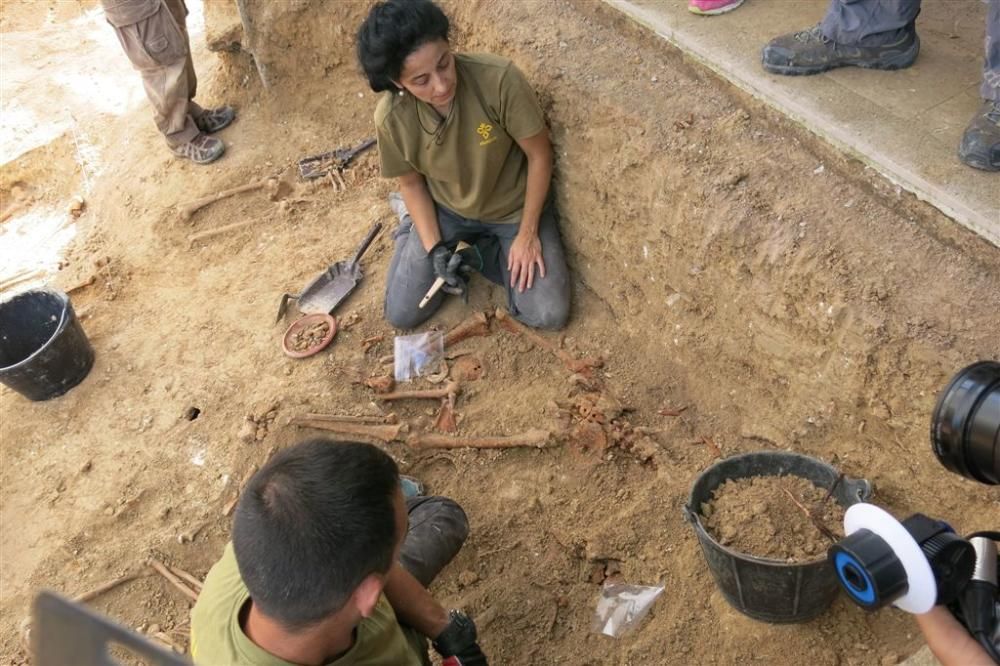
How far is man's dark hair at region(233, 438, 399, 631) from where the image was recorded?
1.79 metres

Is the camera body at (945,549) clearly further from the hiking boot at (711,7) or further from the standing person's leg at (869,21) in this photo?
the hiking boot at (711,7)

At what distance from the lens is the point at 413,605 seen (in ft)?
8.36

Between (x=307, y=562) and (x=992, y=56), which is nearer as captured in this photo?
(x=307, y=562)

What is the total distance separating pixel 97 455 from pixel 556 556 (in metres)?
2.45

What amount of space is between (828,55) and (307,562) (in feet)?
10.0

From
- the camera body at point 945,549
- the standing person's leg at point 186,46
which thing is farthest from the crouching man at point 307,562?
the standing person's leg at point 186,46

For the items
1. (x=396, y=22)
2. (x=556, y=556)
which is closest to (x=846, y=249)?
(x=556, y=556)

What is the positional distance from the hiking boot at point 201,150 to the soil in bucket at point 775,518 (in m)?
4.56

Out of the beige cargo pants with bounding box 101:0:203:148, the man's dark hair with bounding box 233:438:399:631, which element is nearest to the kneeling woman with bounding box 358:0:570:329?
the man's dark hair with bounding box 233:438:399:631

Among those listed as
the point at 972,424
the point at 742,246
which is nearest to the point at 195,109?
the point at 742,246

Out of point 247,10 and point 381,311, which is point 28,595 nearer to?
point 381,311

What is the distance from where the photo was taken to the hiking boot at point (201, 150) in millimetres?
5891

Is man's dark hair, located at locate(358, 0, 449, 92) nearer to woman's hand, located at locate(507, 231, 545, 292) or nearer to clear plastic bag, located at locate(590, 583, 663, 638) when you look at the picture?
woman's hand, located at locate(507, 231, 545, 292)

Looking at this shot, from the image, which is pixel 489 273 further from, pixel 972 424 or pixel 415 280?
pixel 972 424
